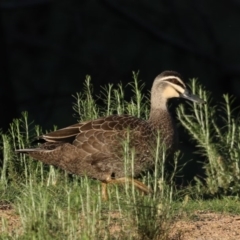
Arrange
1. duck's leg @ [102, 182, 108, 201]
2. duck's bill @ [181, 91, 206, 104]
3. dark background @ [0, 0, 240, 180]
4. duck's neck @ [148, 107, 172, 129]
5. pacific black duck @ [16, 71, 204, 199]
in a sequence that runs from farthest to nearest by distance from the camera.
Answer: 1. dark background @ [0, 0, 240, 180]
2. duck's bill @ [181, 91, 206, 104]
3. duck's neck @ [148, 107, 172, 129]
4. pacific black duck @ [16, 71, 204, 199]
5. duck's leg @ [102, 182, 108, 201]

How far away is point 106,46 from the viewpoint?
2306 cm

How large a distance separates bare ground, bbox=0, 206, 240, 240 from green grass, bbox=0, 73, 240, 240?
6cm

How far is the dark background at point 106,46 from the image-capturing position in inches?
806

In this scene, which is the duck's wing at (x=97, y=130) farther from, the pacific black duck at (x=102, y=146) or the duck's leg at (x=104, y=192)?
the duck's leg at (x=104, y=192)

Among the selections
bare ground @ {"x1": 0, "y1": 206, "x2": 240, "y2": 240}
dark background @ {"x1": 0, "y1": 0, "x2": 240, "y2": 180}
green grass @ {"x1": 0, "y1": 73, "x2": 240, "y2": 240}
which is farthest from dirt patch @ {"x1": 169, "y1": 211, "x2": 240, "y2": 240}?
dark background @ {"x1": 0, "y1": 0, "x2": 240, "y2": 180}

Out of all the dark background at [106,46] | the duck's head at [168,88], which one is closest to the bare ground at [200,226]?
the duck's head at [168,88]

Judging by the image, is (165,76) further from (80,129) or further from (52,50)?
(52,50)

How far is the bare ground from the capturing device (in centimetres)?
845

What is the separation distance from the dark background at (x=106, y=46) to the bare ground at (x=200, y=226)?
413 inches

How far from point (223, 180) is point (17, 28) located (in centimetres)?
1082

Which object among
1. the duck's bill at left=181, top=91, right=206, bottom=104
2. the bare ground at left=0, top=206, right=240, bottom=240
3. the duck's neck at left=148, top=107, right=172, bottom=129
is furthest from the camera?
the duck's bill at left=181, top=91, right=206, bottom=104

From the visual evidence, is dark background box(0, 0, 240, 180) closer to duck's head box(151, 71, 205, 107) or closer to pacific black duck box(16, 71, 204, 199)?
duck's head box(151, 71, 205, 107)

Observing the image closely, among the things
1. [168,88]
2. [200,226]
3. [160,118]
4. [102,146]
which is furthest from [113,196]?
[168,88]

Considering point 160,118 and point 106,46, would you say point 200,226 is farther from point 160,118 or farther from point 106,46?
point 106,46
